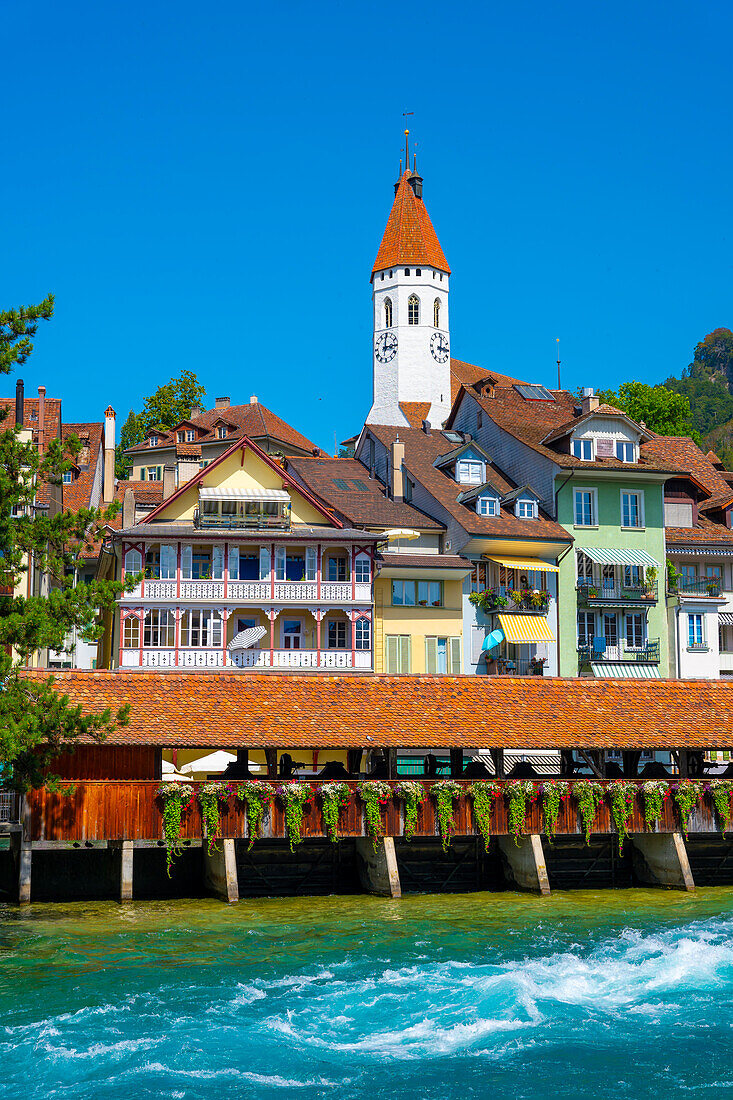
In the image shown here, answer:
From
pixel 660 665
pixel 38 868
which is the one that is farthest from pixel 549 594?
pixel 38 868

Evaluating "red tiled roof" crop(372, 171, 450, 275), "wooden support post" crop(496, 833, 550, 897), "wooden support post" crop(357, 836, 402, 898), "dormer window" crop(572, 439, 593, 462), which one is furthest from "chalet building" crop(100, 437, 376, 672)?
"red tiled roof" crop(372, 171, 450, 275)

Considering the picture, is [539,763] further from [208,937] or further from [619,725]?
[208,937]

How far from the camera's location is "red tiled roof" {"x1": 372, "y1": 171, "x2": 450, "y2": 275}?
104875 mm

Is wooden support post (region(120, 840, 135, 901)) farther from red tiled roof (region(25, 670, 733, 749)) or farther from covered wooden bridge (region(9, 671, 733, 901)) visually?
red tiled roof (region(25, 670, 733, 749))

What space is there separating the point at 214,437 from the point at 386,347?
24.3 meters

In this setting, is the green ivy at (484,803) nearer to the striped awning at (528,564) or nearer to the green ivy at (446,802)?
the green ivy at (446,802)

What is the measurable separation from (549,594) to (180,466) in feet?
61.3

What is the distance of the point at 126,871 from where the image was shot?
34.1 m

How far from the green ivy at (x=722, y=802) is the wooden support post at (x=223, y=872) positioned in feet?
43.0

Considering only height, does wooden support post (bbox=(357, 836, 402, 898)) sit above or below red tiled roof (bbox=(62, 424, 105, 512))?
below

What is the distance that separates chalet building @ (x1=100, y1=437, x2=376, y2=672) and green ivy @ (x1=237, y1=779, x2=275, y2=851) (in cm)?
2078

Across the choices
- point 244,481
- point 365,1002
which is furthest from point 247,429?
point 365,1002

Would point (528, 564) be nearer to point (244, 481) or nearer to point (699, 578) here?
point (699, 578)

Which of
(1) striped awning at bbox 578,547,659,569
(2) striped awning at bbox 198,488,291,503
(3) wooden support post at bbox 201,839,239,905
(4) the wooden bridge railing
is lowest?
(3) wooden support post at bbox 201,839,239,905
